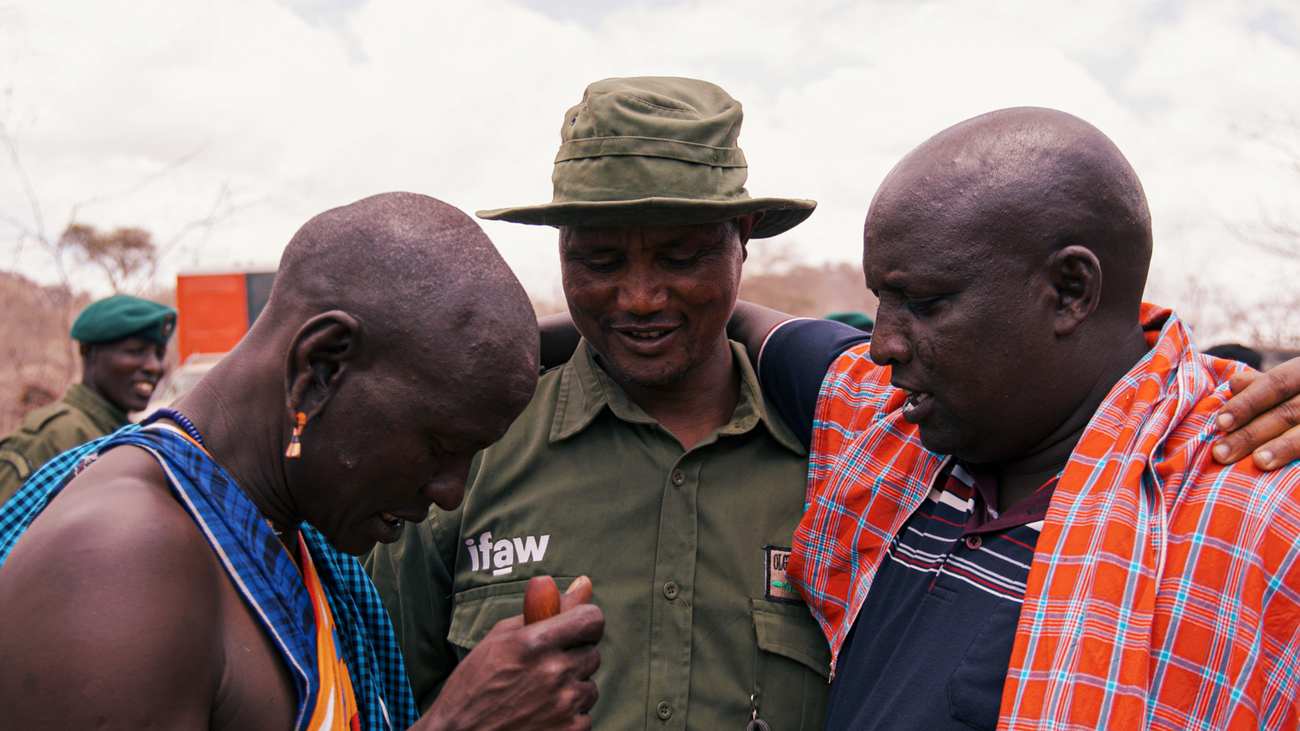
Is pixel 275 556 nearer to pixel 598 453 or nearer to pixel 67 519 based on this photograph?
pixel 67 519

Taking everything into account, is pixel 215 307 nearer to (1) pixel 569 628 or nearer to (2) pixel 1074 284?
(1) pixel 569 628

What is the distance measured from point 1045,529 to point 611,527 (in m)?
1.02

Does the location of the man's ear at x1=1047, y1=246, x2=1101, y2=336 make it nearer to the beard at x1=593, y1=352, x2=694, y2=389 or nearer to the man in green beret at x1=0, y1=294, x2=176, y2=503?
the beard at x1=593, y1=352, x2=694, y2=389

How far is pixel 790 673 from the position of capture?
2117 mm

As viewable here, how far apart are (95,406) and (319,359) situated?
5.17 meters

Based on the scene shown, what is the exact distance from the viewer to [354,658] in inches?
75.3

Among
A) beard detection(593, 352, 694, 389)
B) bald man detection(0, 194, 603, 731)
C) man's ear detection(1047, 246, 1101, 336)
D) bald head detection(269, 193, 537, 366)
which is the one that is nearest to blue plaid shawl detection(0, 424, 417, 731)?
bald man detection(0, 194, 603, 731)

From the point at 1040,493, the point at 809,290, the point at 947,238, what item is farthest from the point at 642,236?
the point at 809,290

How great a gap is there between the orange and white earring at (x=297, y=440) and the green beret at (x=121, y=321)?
510 centimetres

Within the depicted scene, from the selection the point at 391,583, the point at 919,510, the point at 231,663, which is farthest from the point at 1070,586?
the point at 391,583

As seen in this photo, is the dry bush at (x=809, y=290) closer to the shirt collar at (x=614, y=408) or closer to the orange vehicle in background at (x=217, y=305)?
the orange vehicle in background at (x=217, y=305)

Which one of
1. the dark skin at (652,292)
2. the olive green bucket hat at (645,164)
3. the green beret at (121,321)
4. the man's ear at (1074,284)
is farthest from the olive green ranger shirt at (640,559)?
the green beret at (121,321)

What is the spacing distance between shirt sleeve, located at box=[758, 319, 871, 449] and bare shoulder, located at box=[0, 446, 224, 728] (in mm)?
1492

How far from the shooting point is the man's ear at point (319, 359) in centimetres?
149
